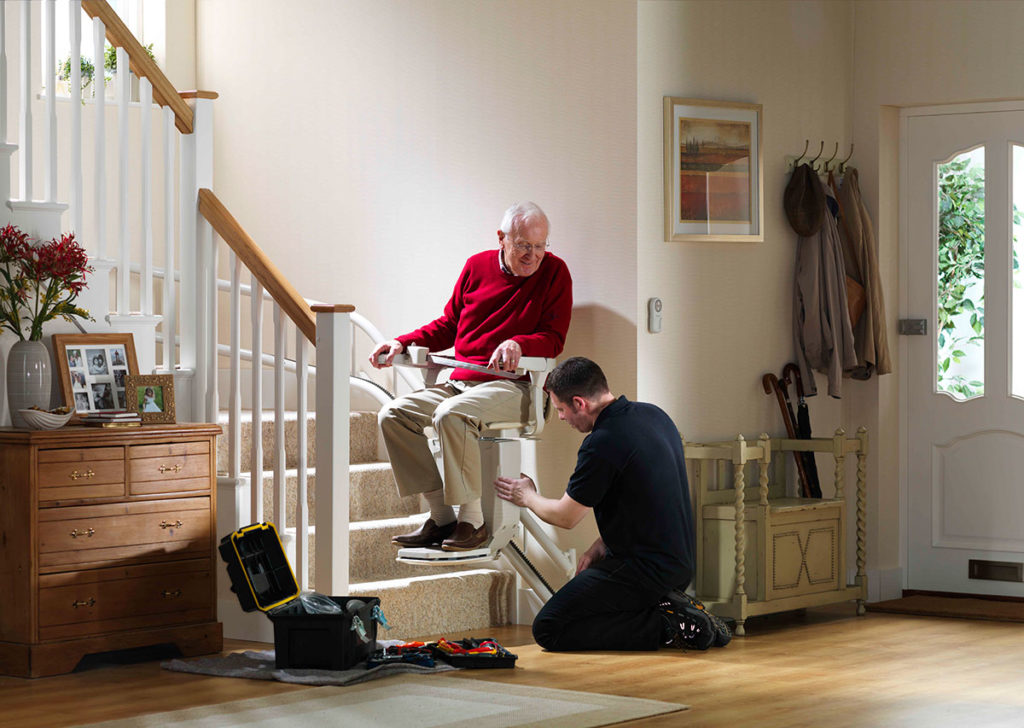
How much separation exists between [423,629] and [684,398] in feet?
4.47

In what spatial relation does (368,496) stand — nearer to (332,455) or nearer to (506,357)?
(332,455)

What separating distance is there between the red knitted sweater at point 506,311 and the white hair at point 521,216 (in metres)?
0.17

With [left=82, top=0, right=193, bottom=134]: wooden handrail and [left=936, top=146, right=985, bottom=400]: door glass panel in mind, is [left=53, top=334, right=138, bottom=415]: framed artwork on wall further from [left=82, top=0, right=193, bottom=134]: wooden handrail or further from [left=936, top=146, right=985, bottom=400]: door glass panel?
[left=936, top=146, right=985, bottom=400]: door glass panel

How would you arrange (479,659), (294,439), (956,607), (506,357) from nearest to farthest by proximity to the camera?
(479,659), (506,357), (294,439), (956,607)

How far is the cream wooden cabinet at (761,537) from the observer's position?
19.5 feet

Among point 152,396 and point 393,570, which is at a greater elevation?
point 152,396

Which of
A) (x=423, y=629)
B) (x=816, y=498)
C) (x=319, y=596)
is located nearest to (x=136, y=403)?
(x=319, y=596)

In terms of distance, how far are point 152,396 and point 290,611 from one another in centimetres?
93

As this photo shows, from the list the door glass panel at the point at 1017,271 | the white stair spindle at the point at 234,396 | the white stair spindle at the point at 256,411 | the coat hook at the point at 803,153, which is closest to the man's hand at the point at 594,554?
the white stair spindle at the point at 256,411

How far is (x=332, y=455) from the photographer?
5.35m

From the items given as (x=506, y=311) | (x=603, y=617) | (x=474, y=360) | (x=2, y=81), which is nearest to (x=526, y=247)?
(x=506, y=311)

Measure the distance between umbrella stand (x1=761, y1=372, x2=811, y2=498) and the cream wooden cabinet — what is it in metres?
0.07

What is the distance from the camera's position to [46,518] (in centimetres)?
488

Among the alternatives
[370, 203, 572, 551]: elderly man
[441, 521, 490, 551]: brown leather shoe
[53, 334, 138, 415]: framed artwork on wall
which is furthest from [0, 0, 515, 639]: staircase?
[441, 521, 490, 551]: brown leather shoe
